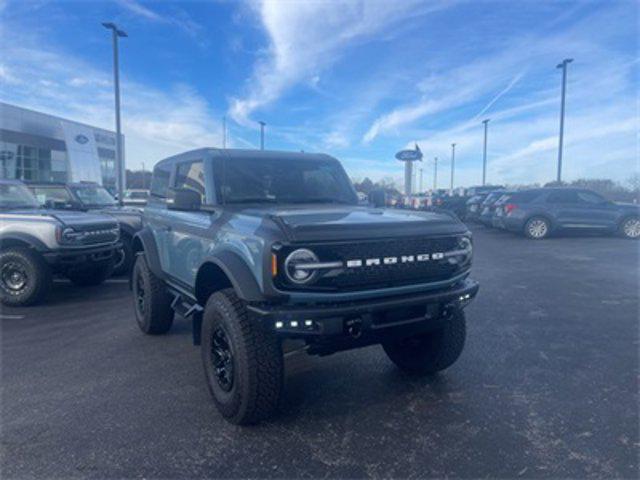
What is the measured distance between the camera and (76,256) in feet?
22.7

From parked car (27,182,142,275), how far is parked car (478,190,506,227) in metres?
12.8

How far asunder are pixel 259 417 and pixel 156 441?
0.70m

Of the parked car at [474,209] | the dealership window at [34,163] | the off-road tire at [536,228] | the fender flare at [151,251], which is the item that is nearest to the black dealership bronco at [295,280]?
the fender flare at [151,251]

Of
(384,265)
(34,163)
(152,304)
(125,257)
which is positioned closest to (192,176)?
(152,304)

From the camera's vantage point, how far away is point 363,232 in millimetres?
3129

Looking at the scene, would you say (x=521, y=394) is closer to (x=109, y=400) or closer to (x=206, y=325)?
A: (x=206, y=325)

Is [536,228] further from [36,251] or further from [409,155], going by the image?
[36,251]

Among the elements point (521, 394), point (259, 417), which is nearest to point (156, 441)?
point (259, 417)

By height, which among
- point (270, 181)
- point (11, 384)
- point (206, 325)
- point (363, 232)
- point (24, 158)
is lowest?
point (11, 384)

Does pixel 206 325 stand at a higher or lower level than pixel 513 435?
higher

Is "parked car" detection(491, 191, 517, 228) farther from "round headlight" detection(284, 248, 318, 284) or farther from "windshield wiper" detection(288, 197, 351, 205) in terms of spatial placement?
"round headlight" detection(284, 248, 318, 284)

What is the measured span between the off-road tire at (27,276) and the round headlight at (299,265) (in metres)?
5.38

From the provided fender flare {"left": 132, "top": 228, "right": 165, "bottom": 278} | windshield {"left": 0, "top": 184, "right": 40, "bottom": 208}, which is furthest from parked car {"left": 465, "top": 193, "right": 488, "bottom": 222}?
fender flare {"left": 132, "top": 228, "right": 165, "bottom": 278}

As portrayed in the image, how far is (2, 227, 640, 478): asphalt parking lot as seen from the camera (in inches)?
113
